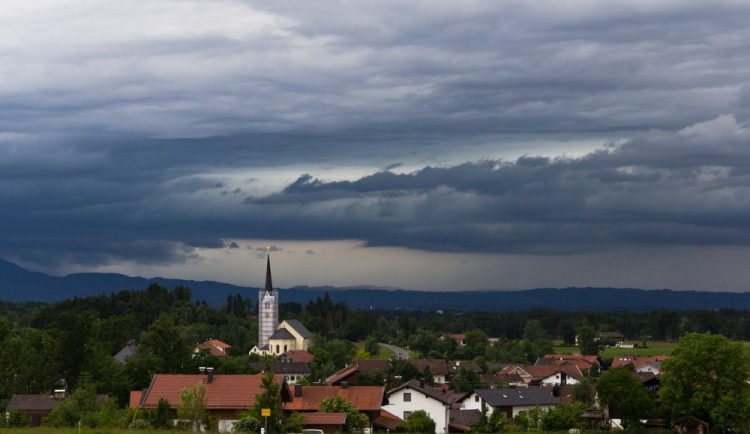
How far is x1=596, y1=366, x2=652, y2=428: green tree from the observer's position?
6831 cm

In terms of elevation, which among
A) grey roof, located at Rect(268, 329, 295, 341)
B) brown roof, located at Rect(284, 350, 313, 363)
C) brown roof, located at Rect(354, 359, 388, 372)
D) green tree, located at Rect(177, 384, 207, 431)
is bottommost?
brown roof, located at Rect(284, 350, 313, 363)

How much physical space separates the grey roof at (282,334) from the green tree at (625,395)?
119 meters

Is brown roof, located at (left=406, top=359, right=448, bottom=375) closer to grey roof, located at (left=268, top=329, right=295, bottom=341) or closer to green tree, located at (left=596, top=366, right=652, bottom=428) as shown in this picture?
green tree, located at (left=596, top=366, right=652, bottom=428)

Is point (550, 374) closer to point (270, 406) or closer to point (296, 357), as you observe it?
point (296, 357)

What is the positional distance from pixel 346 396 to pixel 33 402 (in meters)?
23.2

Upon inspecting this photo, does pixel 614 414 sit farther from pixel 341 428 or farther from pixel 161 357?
pixel 161 357

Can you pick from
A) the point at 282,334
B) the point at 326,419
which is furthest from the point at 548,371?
the point at 326,419

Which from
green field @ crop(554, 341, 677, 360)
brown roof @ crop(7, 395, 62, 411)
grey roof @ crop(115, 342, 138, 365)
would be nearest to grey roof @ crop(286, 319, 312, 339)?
green field @ crop(554, 341, 677, 360)

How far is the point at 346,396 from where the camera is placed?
63.3m

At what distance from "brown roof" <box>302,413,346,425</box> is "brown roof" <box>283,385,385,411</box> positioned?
6.15 m

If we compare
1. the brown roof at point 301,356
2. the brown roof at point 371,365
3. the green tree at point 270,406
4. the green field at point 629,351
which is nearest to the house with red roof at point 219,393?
the green tree at point 270,406

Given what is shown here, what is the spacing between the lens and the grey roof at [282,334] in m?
185

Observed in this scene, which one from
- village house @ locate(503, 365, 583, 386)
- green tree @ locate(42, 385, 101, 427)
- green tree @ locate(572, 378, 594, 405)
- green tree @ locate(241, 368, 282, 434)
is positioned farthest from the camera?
village house @ locate(503, 365, 583, 386)

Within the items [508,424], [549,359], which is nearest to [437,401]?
[508,424]
